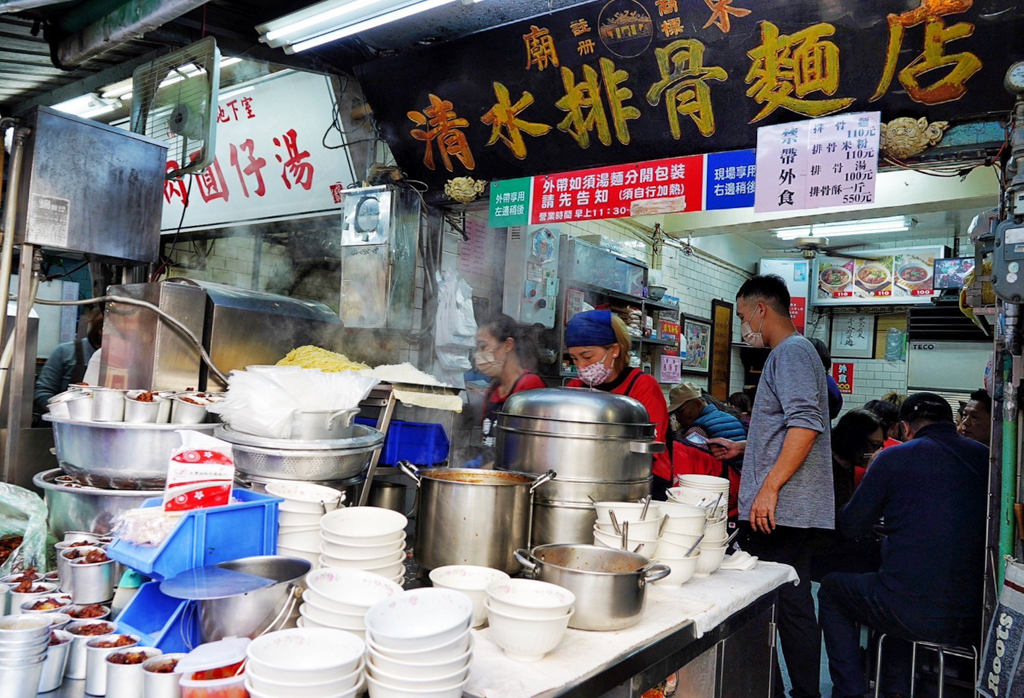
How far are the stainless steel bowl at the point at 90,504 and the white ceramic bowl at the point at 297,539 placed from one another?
50 cm

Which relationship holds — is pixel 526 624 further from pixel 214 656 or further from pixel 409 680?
pixel 214 656

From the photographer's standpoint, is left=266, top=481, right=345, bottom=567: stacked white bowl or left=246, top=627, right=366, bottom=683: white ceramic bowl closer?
left=246, top=627, right=366, bottom=683: white ceramic bowl

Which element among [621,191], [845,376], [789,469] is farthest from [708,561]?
[845,376]

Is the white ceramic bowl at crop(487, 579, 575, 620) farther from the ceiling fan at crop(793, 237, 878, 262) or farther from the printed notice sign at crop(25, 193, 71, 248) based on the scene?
the ceiling fan at crop(793, 237, 878, 262)

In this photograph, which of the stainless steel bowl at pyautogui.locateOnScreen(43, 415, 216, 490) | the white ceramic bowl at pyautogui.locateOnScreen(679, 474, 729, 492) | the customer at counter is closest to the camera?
the stainless steel bowl at pyautogui.locateOnScreen(43, 415, 216, 490)

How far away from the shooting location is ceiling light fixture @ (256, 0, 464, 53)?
138 inches

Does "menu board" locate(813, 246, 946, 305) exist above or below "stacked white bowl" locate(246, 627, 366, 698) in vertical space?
above

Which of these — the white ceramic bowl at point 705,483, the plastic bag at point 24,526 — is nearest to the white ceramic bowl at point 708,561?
the white ceramic bowl at point 705,483

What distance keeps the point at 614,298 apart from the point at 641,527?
5.59m

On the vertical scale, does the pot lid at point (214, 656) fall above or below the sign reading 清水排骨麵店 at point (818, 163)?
below

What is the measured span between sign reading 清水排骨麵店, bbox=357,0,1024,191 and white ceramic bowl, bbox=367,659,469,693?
3430mm

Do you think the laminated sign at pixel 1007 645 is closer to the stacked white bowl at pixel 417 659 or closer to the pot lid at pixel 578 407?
the pot lid at pixel 578 407

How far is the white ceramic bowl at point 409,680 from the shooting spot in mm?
1317

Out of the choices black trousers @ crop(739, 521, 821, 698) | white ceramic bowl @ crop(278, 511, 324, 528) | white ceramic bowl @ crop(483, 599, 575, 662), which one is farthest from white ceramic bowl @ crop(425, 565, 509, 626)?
black trousers @ crop(739, 521, 821, 698)
